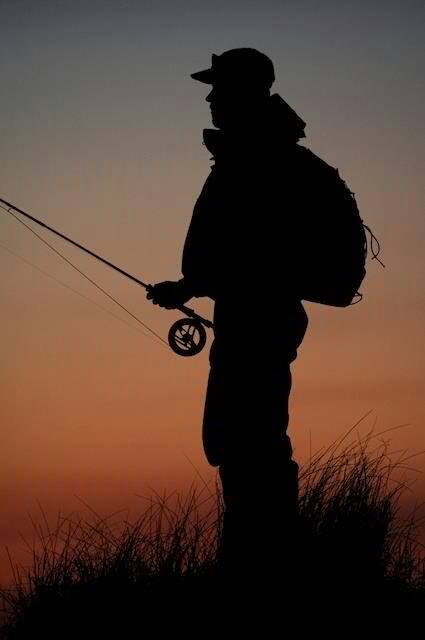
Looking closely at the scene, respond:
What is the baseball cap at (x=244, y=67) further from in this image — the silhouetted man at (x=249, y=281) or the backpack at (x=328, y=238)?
the backpack at (x=328, y=238)

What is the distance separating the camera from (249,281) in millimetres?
7203

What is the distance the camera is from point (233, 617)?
6590mm

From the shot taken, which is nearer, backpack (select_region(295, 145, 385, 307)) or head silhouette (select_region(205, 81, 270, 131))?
backpack (select_region(295, 145, 385, 307))

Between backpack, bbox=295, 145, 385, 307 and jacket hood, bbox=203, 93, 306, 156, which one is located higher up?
jacket hood, bbox=203, 93, 306, 156

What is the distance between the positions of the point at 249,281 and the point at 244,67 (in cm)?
122

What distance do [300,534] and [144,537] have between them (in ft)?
2.85

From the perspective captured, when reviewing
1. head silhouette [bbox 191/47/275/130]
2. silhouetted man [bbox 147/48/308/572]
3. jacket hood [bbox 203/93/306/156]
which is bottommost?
silhouetted man [bbox 147/48/308/572]

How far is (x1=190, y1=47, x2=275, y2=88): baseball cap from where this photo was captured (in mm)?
7242

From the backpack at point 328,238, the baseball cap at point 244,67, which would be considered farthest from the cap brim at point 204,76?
the backpack at point 328,238

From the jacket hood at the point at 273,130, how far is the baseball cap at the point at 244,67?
0.46 feet

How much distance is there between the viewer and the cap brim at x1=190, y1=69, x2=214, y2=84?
24.2ft

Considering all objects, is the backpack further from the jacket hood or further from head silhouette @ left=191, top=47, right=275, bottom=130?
head silhouette @ left=191, top=47, right=275, bottom=130

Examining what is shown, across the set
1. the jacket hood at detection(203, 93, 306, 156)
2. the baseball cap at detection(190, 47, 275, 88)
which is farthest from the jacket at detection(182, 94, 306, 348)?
the baseball cap at detection(190, 47, 275, 88)

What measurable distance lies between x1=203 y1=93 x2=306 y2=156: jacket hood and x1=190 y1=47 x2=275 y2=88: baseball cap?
140mm
